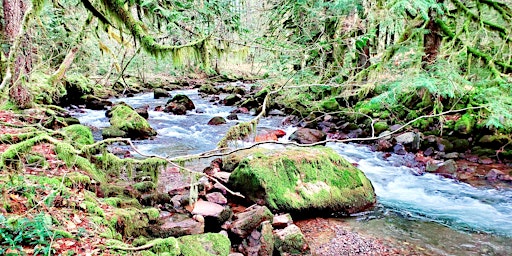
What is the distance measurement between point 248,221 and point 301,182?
158 cm

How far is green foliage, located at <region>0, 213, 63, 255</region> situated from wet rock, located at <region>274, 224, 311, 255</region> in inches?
97.0

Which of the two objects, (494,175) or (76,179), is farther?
(494,175)

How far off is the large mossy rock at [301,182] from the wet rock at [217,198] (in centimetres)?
39

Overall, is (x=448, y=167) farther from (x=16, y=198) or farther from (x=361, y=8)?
(x=16, y=198)

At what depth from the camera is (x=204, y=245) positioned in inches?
148

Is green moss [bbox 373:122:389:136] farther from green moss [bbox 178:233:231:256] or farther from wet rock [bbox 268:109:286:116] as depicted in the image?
green moss [bbox 178:233:231:256]

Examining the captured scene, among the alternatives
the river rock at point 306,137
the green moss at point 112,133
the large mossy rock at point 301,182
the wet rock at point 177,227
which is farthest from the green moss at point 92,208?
the river rock at point 306,137

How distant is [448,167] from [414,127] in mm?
2702

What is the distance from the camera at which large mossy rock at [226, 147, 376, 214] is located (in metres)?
5.53

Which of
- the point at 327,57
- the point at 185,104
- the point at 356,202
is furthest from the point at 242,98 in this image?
the point at 356,202

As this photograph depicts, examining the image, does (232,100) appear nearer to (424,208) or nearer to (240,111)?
(240,111)

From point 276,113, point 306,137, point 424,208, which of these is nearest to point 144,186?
point 424,208

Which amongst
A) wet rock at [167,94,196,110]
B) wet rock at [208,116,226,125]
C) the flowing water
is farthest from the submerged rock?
the flowing water

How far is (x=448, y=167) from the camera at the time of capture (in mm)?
8070
